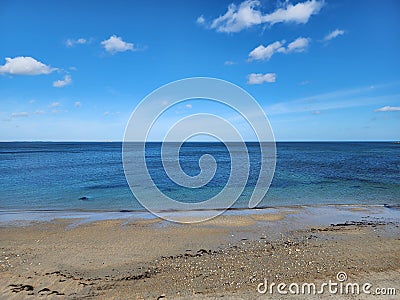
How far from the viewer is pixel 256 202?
61.6 ft

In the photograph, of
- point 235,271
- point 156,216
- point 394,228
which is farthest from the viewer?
point 156,216

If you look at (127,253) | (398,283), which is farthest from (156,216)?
(398,283)

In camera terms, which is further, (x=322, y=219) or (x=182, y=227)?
(x=322, y=219)

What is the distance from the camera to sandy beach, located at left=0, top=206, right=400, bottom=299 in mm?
6877

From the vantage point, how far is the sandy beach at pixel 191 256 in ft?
22.6

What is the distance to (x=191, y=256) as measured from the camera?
354 inches

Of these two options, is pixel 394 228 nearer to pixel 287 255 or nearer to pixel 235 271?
pixel 287 255

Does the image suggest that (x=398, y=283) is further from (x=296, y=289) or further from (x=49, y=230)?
(x=49, y=230)

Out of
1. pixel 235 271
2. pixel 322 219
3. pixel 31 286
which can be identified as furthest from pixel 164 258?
pixel 322 219

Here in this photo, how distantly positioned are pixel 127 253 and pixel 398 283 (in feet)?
25.0

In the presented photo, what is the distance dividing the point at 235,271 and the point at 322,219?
8.01 meters

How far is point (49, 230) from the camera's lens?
40.0ft

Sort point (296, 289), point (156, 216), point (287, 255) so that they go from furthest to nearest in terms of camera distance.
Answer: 1. point (156, 216)
2. point (287, 255)
3. point (296, 289)

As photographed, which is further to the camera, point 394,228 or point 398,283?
point 394,228
